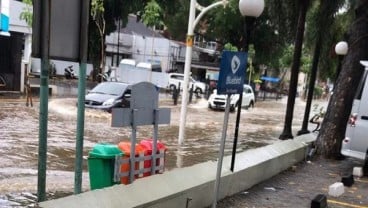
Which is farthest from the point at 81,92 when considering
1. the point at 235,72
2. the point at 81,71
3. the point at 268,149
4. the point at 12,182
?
the point at 268,149

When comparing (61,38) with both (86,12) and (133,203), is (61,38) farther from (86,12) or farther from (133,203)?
(133,203)

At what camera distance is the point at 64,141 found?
520 inches

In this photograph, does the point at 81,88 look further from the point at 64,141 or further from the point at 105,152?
the point at 64,141

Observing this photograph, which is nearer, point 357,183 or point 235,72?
point 235,72

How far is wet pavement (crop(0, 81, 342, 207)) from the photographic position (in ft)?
26.5

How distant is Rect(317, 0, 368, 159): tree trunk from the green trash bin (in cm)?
774

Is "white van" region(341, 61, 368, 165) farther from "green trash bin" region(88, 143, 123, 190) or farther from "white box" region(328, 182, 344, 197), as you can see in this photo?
"green trash bin" region(88, 143, 123, 190)

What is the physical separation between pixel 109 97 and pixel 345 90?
11.2 metres

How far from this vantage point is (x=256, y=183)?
8.55 meters

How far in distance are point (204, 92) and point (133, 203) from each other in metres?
38.0

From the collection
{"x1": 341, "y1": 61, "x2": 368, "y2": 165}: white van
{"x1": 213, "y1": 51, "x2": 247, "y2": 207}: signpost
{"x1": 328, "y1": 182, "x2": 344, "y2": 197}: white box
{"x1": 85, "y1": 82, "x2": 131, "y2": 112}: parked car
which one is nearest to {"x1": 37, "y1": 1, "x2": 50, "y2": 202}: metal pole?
{"x1": 213, "y1": 51, "x2": 247, "y2": 207}: signpost

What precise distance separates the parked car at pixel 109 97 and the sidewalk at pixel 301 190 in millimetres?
10609

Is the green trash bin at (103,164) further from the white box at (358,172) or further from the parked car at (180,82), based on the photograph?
the parked car at (180,82)

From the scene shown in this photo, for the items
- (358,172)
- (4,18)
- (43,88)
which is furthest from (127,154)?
(4,18)
